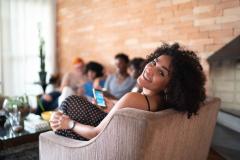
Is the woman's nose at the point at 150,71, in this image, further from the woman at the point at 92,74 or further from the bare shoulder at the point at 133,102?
the woman at the point at 92,74

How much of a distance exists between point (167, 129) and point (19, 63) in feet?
11.7

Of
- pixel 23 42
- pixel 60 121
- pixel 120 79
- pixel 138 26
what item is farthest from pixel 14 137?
pixel 23 42

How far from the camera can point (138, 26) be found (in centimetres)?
341

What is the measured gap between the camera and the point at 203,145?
64.8 inches

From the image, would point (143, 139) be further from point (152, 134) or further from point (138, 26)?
point (138, 26)

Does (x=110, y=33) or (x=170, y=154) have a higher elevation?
(x=110, y=33)

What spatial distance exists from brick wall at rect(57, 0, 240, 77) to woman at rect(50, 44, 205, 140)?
1.20m

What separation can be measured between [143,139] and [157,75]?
41 centimetres

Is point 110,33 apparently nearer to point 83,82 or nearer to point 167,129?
point 83,82

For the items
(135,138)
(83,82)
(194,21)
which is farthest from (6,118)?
(194,21)

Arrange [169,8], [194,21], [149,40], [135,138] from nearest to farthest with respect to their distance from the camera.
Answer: [135,138]
[194,21]
[169,8]
[149,40]

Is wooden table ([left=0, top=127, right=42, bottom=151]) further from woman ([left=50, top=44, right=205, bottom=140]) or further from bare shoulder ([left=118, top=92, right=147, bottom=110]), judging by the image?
bare shoulder ([left=118, top=92, right=147, bottom=110])

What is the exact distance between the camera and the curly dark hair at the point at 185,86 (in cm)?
136

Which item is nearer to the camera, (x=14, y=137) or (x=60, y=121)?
(x=60, y=121)
